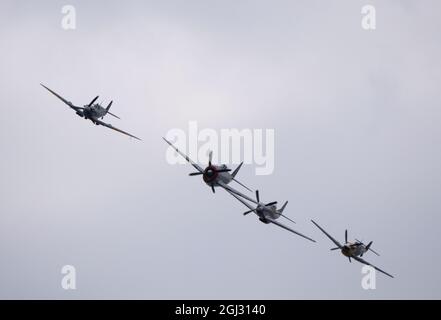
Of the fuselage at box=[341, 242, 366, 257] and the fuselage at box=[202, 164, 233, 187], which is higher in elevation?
the fuselage at box=[202, 164, 233, 187]

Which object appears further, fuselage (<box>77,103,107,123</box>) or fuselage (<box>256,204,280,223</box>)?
fuselage (<box>77,103,107,123</box>)

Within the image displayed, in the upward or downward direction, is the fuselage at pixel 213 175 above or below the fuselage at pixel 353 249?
above

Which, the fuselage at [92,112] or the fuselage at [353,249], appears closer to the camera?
the fuselage at [92,112]

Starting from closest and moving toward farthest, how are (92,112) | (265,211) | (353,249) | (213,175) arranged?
(213,175) → (265,211) → (92,112) → (353,249)

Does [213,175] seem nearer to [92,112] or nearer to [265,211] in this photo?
[265,211]

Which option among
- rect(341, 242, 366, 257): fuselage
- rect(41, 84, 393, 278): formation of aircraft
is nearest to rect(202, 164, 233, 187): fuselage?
rect(41, 84, 393, 278): formation of aircraft

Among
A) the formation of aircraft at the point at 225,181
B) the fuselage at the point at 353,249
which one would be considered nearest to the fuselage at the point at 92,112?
the formation of aircraft at the point at 225,181

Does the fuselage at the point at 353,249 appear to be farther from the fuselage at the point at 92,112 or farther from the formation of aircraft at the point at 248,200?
the fuselage at the point at 92,112

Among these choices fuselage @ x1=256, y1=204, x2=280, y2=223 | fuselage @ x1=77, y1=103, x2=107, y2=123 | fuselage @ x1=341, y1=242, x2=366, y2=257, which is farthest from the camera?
fuselage @ x1=341, y1=242, x2=366, y2=257

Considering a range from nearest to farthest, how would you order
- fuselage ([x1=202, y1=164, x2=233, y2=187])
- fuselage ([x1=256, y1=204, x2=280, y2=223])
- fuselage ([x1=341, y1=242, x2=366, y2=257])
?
fuselage ([x1=202, y1=164, x2=233, y2=187]) → fuselage ([x1=256, y1=204, x2=280, y2=223]) → fuselage ([x1=341, y1=242, x2=366, y2=257])

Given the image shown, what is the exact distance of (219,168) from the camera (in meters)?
123

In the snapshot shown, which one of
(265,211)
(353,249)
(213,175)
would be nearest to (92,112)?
(213,175)

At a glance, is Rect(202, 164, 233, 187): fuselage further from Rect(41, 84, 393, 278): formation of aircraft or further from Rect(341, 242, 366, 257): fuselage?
Rect(341, 242, 366, 257): fuselage
